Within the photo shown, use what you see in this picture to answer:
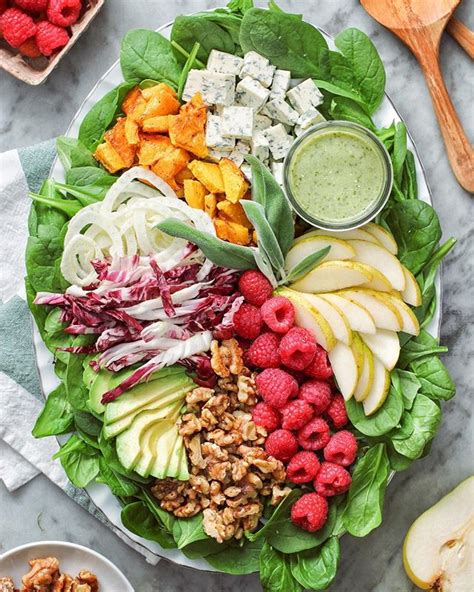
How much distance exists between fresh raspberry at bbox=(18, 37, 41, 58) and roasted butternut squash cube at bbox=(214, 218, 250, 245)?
0.87m

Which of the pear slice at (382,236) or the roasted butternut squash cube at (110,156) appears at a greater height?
the pear slice at (382,236)

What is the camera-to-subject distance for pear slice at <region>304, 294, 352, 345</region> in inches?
105

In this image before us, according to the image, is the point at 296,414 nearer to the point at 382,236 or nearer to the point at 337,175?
the point at 382,236

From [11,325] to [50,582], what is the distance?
2.86 feet

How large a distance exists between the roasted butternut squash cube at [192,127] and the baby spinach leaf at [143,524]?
1118 millimetres

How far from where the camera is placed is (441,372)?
2752mm

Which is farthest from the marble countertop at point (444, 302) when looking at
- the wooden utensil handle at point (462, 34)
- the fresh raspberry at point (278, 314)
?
the fresh raspberry at point (278, 314)

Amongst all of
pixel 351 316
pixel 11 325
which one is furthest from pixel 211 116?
Result: pixel 11 325

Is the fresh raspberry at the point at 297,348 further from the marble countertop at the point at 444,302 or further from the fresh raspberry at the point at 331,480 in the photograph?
the marble countertop at the point at 444,302

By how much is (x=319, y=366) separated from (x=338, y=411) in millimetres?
165

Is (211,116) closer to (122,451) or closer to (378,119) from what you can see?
(378,119)

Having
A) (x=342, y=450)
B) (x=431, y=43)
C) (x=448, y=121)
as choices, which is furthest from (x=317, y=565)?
(x=431, y=43)

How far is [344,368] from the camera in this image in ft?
8.84

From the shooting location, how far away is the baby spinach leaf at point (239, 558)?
9.15 feet
